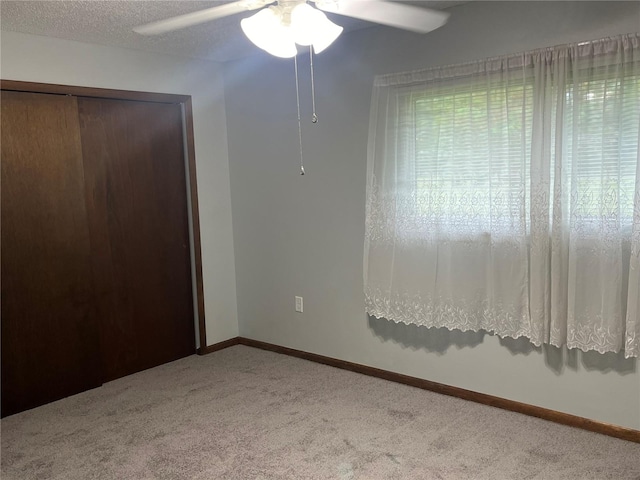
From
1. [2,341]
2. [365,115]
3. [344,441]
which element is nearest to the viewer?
[344,441]

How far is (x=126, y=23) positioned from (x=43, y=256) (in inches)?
56.3

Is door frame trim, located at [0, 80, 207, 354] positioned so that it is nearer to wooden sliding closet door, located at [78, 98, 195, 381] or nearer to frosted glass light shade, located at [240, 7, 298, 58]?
wooden sliding closet door, located at [78, 98, 195, 381]

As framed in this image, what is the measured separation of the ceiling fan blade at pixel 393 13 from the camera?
7.66 ft

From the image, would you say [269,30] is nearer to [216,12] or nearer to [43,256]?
[216,12]

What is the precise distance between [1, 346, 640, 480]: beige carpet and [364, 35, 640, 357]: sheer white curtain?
477 mm

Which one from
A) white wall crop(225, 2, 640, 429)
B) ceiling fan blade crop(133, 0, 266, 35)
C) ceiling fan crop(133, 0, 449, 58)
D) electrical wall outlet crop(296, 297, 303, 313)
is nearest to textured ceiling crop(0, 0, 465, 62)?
white wall crop(225, 2, 640, 429)

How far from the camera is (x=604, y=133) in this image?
254 cm

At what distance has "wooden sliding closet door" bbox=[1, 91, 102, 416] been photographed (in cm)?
317

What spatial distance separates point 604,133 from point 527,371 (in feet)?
4.20

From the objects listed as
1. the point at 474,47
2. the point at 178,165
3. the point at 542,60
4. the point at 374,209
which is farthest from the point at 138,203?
the point at 542,60

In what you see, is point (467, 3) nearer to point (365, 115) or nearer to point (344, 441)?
point (365, 115)

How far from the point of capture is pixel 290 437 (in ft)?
9.32

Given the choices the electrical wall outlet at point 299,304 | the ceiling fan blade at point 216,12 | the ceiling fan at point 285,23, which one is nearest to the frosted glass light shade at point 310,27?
the ceiling fan at point 285,23

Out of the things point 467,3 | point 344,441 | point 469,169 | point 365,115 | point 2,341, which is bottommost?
point 344,441
